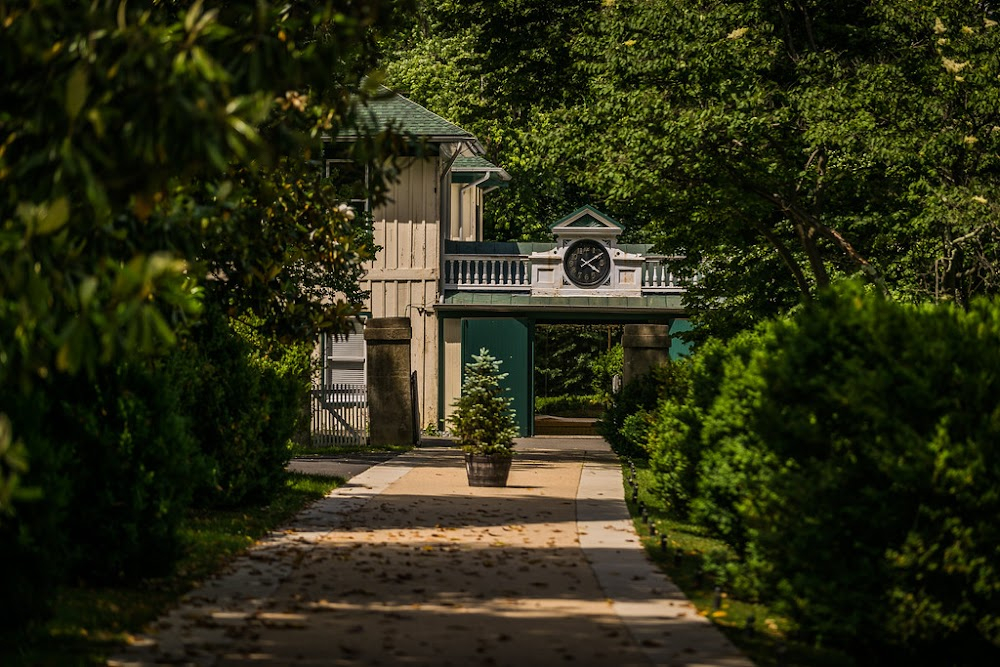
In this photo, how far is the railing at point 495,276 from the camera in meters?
34.8

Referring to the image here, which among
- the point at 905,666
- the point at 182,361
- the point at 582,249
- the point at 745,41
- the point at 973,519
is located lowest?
the point at 905,666

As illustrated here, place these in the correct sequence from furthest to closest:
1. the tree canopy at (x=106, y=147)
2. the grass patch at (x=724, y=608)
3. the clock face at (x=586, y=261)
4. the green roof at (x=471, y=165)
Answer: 1. the green roof at (x=471, y=165)
2. the clock face at (x=586, y=261)
3. the grass patch at (x=724, y=608)
4. the tree canopy at (x=106, y=147)

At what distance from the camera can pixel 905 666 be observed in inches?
363

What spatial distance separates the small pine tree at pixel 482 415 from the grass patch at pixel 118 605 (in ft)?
15.6

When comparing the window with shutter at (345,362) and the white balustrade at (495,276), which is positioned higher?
the white balustrade at (495,276)

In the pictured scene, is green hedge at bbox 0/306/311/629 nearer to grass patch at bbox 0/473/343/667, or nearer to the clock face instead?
grass patch at bbox 0/473/343/667

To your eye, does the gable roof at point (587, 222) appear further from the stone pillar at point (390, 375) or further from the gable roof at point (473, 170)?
the stone pillar at point (390, 375)

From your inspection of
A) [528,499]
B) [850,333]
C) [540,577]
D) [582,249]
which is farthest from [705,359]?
[582,249]

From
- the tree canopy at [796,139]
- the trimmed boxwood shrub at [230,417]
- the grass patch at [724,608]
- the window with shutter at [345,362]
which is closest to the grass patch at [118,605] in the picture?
the trimmed boxwood shrub at [230,417]

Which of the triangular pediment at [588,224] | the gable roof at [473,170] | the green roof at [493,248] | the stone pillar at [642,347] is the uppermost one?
the gable roof at [473,170]

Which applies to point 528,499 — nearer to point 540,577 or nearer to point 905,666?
point 540,577

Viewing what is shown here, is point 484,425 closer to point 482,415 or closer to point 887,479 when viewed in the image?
point 482,415

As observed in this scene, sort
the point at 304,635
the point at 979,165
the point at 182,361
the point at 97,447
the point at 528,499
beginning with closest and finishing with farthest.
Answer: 1. the point at 304,635
2. the point at 97,447
3. the point at 182,361
4. the point at 528,499
5. the point at 979,165

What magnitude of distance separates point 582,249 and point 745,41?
1313 cm
